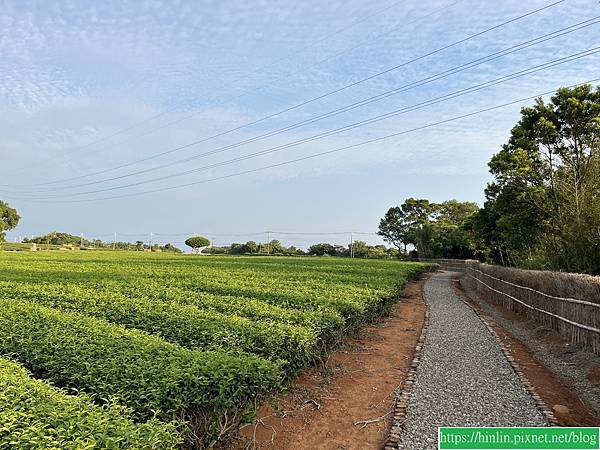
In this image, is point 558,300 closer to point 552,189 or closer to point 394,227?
point 552,189

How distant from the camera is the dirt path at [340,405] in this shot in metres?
4.60

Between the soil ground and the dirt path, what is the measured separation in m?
1.86

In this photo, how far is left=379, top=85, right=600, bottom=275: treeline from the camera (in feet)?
38.8

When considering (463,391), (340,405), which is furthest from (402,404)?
(463,391)

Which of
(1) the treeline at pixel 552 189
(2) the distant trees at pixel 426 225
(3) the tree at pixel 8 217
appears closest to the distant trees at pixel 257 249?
(2) the distant trees at pixel 426 225

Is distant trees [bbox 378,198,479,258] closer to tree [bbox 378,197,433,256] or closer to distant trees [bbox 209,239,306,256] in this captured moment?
tree [bbox 378,197,433,256]

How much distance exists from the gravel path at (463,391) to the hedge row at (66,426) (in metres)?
2.70

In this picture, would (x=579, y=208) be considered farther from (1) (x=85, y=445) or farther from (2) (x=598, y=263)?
(1) (x=85, y=445)

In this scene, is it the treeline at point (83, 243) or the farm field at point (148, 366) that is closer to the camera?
the farm field at point (148, 366)

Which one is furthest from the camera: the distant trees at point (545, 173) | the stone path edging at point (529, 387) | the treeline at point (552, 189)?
the distant trees at point (545, 173)

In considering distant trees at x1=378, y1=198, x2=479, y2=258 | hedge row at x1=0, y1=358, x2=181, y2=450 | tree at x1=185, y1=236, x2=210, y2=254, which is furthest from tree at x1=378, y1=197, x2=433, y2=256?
hedge row at x1=0, y1=358, x2=181, y2=450

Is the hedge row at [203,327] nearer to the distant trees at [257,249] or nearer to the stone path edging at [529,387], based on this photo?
the stone path edging at [529,387]

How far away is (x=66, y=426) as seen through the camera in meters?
2.65

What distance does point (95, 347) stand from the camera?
4461mm
